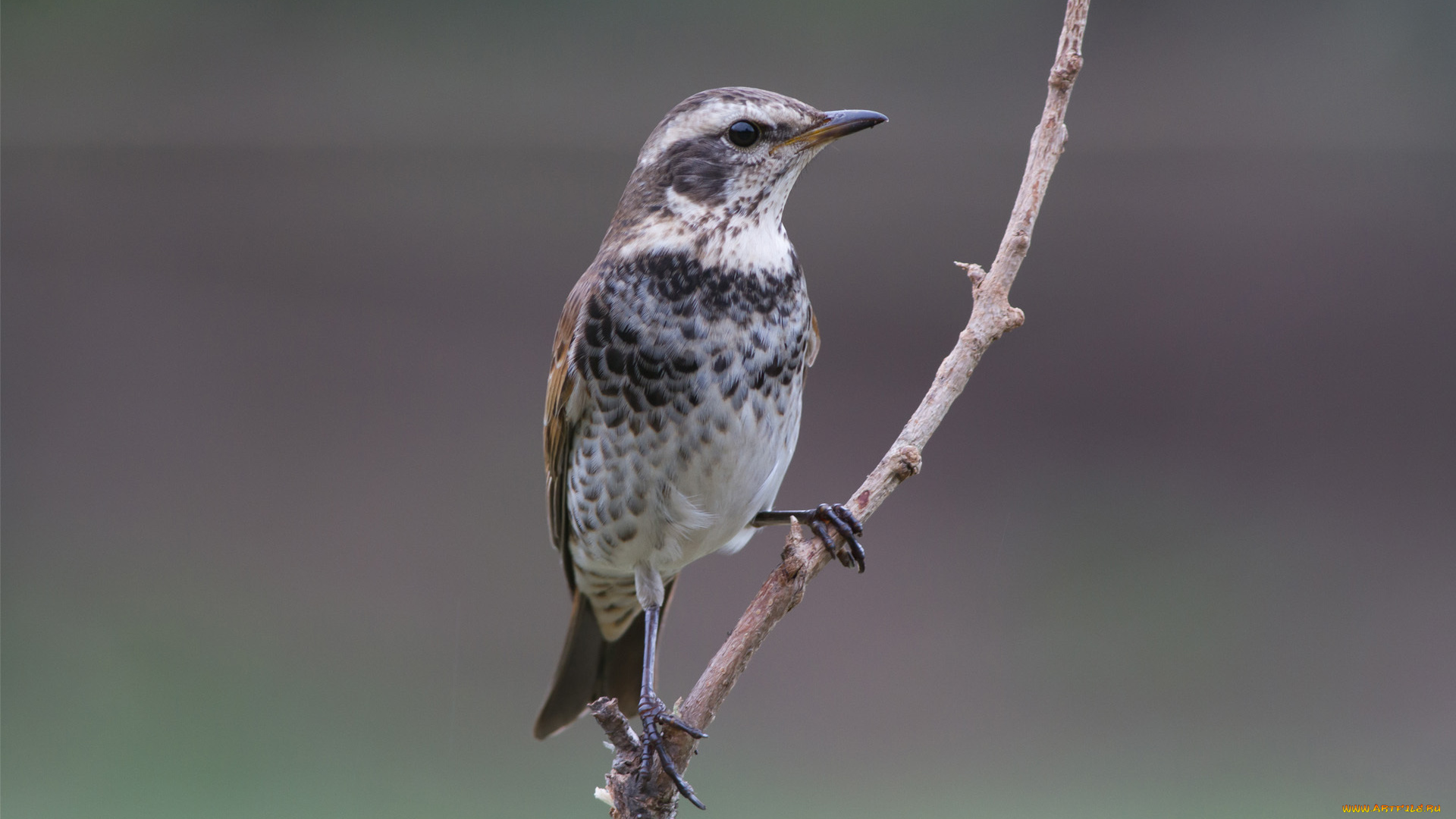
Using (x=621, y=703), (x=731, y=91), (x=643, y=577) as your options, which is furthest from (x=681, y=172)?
(x=621, y=703)

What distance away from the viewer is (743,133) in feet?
6.39

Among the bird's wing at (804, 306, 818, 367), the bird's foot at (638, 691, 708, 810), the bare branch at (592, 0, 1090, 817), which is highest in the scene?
the bird's wing at (804, 306, 818, 367)

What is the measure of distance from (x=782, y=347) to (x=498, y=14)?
2.94 meters

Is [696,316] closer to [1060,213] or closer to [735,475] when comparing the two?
[735,475]

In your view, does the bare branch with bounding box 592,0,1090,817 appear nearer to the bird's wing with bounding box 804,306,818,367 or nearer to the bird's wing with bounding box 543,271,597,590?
the bird's wing with bounding box 804,306,818,367

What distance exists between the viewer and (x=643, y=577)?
2359 mm

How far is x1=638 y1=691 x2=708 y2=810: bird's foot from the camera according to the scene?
5.50 feet

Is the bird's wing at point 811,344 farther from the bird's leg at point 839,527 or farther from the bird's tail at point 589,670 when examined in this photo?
the bird's tail at point 589,670

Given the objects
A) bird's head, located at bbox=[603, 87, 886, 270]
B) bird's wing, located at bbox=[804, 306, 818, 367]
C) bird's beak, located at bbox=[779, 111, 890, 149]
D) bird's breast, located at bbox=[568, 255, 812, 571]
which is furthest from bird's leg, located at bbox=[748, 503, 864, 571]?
bird's beak, located at bbox=[779, 111, 890, 149]

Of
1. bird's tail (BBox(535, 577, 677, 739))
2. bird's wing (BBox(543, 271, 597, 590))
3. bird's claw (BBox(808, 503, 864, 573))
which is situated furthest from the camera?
bird's tail (BBox(535, 577, 677, 739))

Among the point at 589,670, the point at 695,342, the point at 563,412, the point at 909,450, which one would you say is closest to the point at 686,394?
the point at 695,342

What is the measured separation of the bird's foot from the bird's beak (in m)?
0.97

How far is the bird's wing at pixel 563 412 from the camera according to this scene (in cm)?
209

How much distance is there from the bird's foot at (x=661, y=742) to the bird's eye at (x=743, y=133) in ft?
3.17
